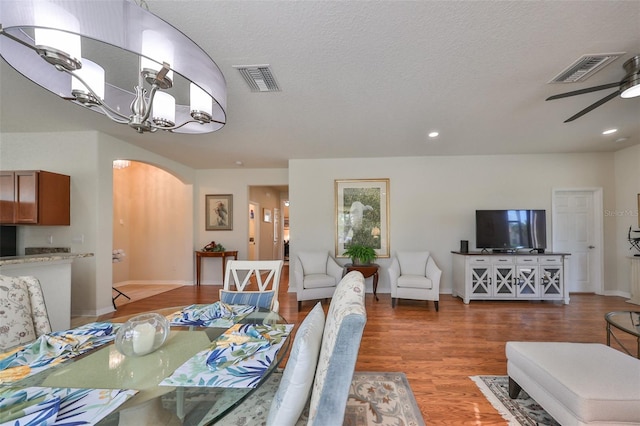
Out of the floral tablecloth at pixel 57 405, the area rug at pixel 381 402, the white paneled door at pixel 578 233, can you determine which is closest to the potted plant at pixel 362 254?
the area rug at pixel 381 402

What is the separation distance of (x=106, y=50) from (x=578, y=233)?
274 inches

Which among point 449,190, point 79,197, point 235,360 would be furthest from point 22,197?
point 449,190

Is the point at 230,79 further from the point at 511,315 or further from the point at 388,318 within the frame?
the point at 511,315

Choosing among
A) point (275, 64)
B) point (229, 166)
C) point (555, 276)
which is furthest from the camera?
point (229, 166)

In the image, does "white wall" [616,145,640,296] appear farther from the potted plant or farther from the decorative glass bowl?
the decorative glass bowl

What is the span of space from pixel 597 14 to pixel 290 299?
4.51 metres

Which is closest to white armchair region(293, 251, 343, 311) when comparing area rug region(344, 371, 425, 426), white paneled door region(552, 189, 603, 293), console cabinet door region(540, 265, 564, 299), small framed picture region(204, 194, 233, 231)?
area rug region(344, 371, 425, 426)

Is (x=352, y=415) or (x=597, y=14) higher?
(x=597, y=14)

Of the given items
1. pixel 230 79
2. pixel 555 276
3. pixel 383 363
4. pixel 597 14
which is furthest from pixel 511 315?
pixel 230 79

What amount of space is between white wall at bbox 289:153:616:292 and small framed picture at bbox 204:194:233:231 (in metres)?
1.66

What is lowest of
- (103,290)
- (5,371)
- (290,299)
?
(290,299)

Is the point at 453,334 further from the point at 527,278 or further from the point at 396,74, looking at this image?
the point at 396,74

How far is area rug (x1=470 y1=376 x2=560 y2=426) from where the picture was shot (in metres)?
1.66

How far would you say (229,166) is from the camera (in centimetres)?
566
